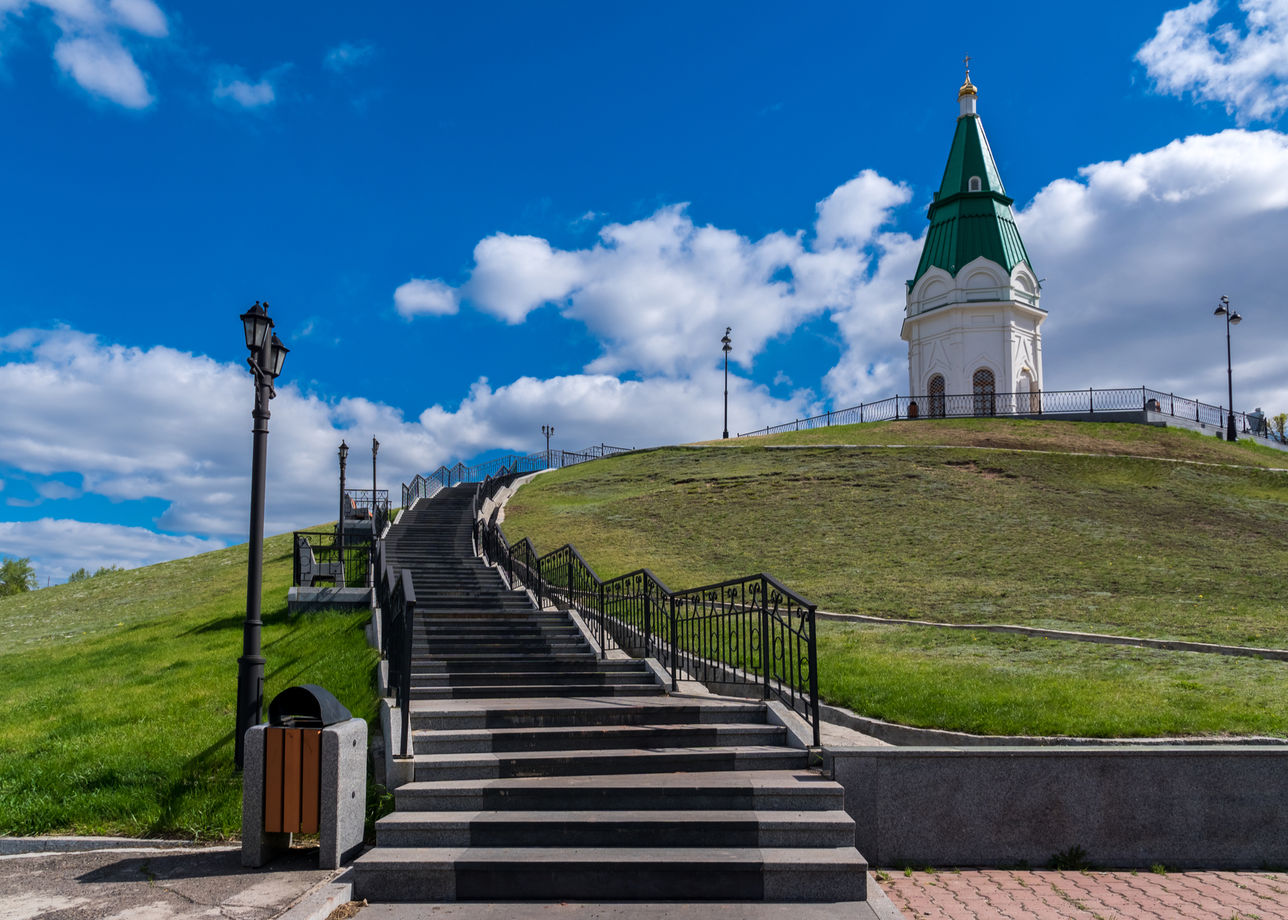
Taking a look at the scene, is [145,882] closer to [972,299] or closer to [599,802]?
[599,802]

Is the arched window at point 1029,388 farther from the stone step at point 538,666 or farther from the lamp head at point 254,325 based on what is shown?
the lamp head at point 254,325

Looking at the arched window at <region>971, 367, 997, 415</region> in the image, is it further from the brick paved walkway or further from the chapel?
the brick paved walkway

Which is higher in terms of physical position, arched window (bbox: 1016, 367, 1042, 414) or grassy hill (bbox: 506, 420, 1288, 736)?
arched window (bbox: 1016, 367, 1042, 414)

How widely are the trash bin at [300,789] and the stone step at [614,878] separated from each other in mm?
550

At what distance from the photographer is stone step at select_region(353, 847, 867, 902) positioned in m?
5.58

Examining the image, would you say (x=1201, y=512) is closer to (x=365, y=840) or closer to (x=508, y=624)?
(x=508, y=624)

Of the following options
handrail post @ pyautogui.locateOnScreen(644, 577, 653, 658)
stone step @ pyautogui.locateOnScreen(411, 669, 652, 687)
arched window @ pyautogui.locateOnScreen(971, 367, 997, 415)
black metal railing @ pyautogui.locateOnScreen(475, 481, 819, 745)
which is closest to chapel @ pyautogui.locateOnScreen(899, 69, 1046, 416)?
arched window @ pyautogui.locateOnScreen(971, 367, 997, 415)

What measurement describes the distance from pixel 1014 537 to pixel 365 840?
18.0 meters

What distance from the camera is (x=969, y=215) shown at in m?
51.9

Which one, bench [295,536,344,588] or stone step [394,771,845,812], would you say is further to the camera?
bench [295,536,344,588]

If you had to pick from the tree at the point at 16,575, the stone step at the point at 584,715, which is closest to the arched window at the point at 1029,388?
the stone step at the point at 584,715

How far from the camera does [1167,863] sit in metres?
6.34

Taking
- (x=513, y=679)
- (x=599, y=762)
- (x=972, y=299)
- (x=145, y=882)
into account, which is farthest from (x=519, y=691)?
(x=972, y=299)

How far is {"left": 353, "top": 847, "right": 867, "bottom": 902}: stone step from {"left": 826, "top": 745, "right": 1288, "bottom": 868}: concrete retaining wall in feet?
3.14
